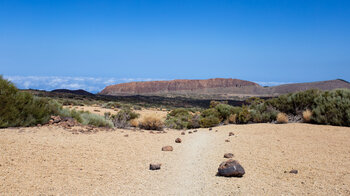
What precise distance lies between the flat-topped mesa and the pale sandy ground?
119707 millimetres

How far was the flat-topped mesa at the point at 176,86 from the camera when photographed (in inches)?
5148

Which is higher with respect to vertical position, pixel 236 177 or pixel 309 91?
pixel 309 91

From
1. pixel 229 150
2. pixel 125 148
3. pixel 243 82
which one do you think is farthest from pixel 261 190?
pixel 243 82

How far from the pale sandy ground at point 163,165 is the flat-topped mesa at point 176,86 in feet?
393

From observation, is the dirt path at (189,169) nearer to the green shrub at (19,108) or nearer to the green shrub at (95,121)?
the green shrub at (95,121)

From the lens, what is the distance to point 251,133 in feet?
33.7

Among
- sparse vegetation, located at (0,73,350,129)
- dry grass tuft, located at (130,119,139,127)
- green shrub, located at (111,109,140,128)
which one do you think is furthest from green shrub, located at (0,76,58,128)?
dry grass tuft, located at (130,119,139,127)

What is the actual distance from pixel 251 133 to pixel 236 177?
557 centimetres

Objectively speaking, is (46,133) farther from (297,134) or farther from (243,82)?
(243,82)

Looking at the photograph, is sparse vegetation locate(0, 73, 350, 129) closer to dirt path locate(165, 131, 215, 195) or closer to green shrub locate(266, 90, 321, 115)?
green shrub locate(266, 90, 321, 115)

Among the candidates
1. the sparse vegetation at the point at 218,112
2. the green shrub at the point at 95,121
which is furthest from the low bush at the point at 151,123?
the green shrub at the point at 95,121

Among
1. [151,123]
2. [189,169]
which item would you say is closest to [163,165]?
[189,169]

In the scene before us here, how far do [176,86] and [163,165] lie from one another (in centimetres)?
13236

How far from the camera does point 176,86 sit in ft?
453
